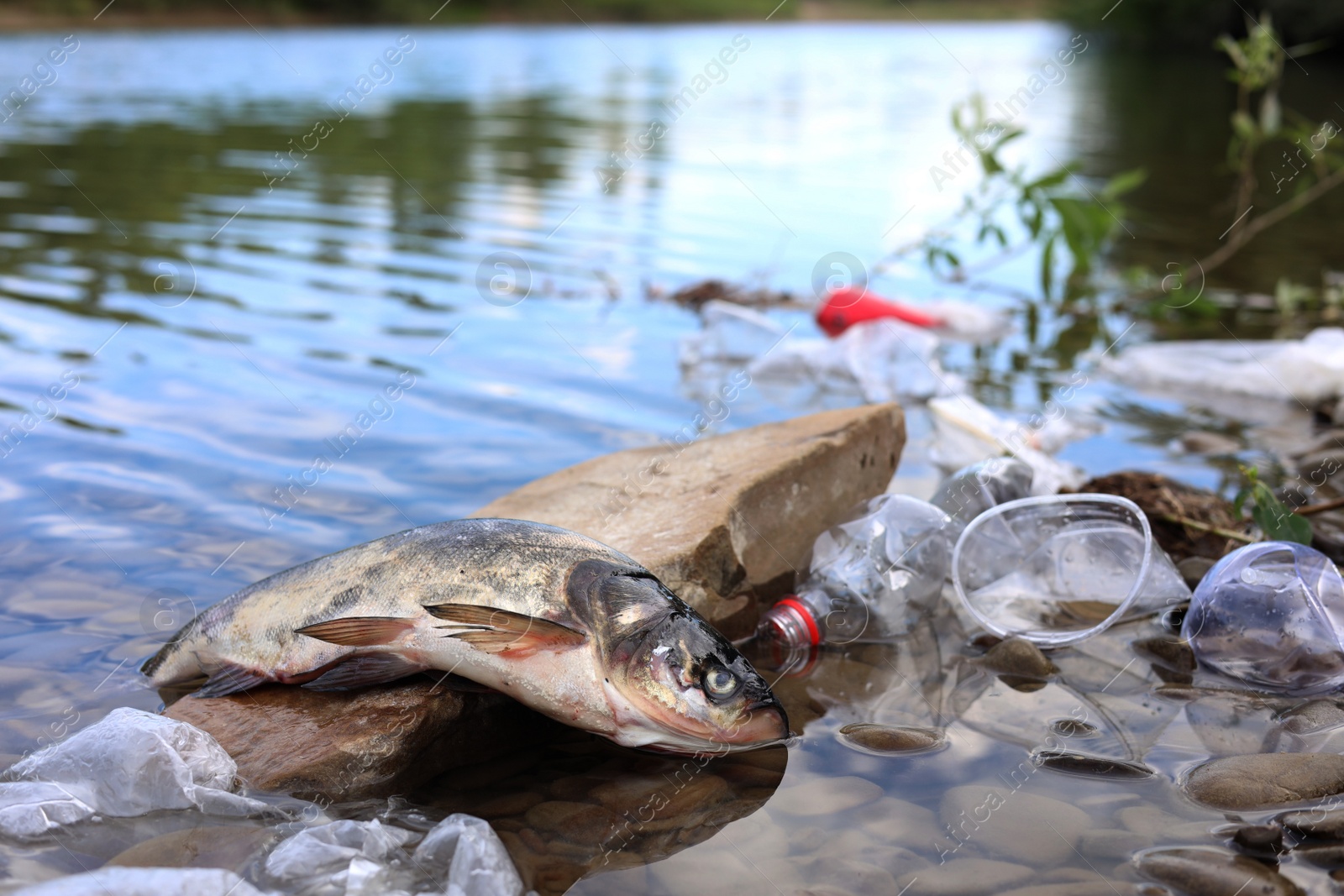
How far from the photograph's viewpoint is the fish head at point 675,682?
Answer: 8.18ft

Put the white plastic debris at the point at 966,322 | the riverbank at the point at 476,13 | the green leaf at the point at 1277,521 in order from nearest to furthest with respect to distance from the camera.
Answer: the green leaf at the point at 1277,521, the white plastic debris at the point at 966,322, the riverbank at the point at 476,13

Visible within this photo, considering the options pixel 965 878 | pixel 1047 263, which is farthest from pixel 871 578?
pixel 1047 263

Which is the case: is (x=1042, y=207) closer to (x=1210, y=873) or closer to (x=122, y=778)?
(x=1210, y=873)

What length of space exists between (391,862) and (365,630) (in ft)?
1.91

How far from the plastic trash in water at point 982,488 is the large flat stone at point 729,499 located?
0.89 ft

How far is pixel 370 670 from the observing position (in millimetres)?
2768

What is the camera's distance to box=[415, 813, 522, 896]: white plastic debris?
2.28 meters

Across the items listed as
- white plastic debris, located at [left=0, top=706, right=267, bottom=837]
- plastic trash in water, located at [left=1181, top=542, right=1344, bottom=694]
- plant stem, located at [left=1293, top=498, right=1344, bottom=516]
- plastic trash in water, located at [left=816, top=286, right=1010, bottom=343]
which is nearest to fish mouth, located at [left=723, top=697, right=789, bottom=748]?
white plastic debris, located at [left=0, top=706, right=267, bottom=837]

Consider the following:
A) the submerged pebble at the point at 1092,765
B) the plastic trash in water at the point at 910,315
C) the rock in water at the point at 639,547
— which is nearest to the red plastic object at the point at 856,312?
the plastic trash in water at the point at 910,315

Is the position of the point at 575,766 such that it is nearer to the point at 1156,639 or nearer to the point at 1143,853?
the point at 1143,853

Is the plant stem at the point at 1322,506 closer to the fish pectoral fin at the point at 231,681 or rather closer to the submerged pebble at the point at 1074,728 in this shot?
the submerged pebble at the point at 1074,728

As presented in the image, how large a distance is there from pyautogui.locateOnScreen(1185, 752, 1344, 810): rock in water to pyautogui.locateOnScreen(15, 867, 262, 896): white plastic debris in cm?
215


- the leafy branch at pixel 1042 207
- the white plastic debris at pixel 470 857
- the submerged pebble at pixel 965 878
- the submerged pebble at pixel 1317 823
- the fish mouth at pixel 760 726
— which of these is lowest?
the submerged pebble at pixel 965 878

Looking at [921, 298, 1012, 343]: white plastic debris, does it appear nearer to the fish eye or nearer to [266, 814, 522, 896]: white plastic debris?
the fish eye
